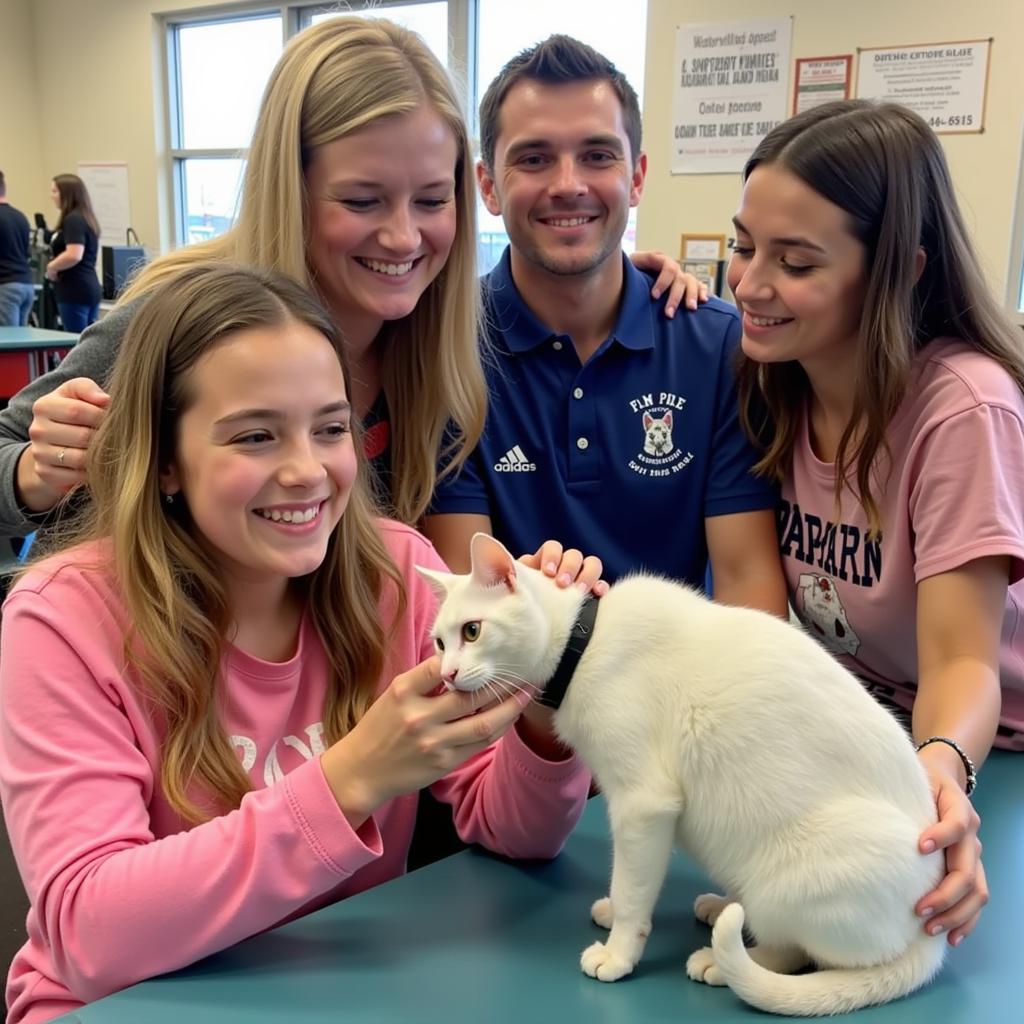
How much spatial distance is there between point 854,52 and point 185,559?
151 inches

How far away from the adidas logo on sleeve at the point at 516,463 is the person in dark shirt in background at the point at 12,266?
562cm

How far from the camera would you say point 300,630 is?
47.0 inches

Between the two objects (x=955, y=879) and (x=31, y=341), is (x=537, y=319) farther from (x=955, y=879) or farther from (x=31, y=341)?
(x=31, y=341)

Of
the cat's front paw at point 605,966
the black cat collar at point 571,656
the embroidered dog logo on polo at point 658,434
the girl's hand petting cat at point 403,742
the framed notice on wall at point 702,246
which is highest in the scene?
the framed notice on wall at point 702,246

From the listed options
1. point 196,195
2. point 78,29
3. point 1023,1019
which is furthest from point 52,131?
point 1023,1019

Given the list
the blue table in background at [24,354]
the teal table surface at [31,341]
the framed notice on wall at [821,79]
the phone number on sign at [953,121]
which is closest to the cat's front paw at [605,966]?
the phone number on sign at [953,121]

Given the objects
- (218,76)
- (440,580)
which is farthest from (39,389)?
(218,76)

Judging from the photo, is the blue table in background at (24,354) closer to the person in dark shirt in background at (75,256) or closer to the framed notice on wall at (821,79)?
the person in dark shirt in background at (75,256)

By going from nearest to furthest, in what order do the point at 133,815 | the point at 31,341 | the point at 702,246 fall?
the point at 133,815
the point at 702,246
the point at 31,341

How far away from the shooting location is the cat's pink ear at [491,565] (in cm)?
93

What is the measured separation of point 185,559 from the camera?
1.09m

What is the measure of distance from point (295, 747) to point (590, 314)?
3.23 ft

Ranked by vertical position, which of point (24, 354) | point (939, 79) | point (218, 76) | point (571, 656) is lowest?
point (24, 354)

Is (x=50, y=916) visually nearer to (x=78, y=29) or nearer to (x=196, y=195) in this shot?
(x=196, y=195)
